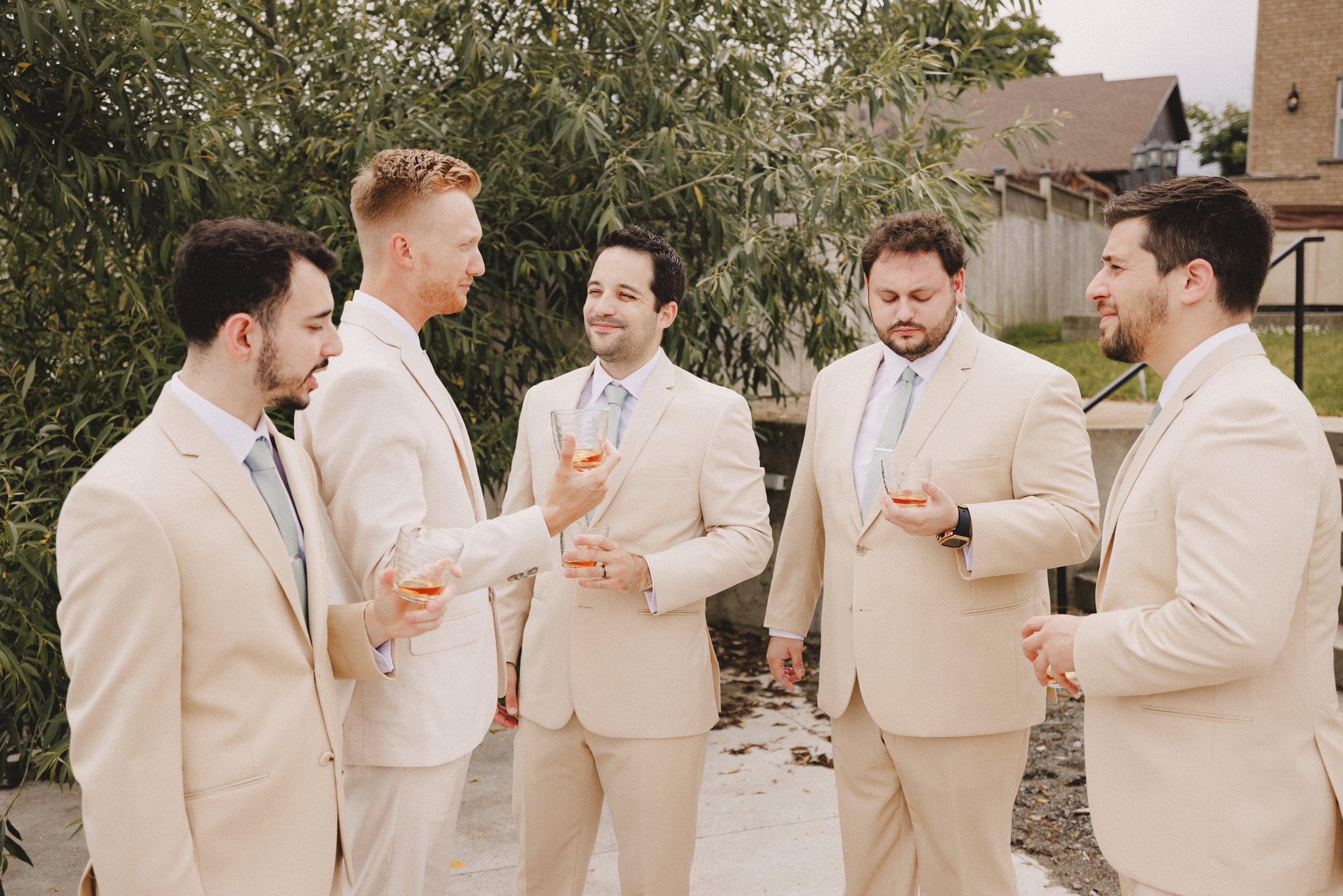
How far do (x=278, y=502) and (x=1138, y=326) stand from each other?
1650mm

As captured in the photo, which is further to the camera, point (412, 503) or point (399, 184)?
point (399, 184)

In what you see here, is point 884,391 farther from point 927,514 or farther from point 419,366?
point 419,366

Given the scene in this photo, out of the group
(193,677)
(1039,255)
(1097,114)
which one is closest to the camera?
(193,677)

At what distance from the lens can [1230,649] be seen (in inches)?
65.4

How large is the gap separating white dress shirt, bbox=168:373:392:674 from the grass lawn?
19.9ft

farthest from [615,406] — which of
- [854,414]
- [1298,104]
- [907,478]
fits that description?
[1298,104]

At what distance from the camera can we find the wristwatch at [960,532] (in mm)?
2395

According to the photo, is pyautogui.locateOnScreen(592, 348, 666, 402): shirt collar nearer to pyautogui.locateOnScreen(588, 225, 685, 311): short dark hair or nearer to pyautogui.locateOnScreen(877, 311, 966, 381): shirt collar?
pyautogui.locateOnScreen(588, 225, 685, 311): short dark hair

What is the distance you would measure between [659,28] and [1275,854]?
3612 millimetres

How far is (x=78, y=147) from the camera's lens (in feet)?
10.9

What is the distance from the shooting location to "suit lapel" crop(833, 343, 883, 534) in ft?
8.70

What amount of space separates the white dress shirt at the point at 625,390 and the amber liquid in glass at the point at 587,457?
2.18ft

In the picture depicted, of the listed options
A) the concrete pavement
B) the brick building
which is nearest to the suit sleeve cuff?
the concrete pavement

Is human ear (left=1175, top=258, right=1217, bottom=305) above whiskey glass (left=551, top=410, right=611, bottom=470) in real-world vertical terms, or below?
above
